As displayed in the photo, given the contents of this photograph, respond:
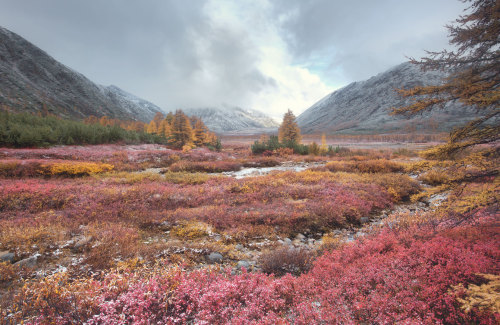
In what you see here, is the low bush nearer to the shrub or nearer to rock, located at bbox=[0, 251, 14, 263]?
the shrub

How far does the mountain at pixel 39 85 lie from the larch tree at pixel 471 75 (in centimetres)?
14573

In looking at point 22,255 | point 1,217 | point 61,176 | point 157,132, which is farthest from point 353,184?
point 157,132

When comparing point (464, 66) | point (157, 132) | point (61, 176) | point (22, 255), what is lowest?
point (22, 255)

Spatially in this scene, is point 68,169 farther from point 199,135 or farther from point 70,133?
point 199,135

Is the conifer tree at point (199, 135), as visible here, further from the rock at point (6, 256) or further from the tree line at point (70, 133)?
the rock at point (6, 256)

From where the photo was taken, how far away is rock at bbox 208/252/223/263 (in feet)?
20.9

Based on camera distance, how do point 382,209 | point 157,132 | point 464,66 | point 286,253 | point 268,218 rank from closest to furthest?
point 464,66 → point 286,253 → point 268,218 → point 382,209 → point 157,132

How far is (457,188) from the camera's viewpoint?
5121 millimetres

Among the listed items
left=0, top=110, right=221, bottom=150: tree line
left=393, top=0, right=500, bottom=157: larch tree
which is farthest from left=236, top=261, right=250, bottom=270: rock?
left=0, top=110, right=221, bottom=150: tree line

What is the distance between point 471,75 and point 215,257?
29.6 ft

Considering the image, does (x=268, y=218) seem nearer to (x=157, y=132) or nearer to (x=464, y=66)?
(x=464, y=66)

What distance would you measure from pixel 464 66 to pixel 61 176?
23.7 m

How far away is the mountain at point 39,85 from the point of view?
11150 cm

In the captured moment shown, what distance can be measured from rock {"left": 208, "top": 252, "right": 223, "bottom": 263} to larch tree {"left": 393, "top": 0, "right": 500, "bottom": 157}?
7048mm
